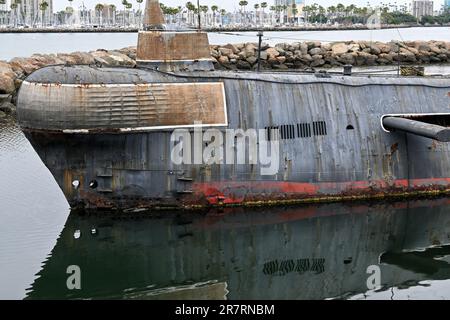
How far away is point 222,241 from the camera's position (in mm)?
23609

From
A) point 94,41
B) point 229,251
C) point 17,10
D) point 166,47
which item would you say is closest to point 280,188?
point 229,251

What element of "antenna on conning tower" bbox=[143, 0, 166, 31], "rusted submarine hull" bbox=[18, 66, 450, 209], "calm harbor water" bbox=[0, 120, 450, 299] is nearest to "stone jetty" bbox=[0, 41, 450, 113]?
"antenna on conning tower" bbox=[143, 0, 166, 31]

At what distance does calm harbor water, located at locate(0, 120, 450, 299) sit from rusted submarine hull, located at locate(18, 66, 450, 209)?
0.74 metres

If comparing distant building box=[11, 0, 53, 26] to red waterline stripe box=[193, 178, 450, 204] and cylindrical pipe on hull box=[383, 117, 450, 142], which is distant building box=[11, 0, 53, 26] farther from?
red waterline stripe box=[193, 178, 450, 204]

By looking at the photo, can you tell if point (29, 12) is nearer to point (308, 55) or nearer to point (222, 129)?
point (308, 55)

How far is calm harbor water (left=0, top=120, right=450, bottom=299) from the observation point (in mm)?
19984

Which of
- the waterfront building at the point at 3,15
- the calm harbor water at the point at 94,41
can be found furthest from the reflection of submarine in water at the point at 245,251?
the waterfront building at the point at 3,15

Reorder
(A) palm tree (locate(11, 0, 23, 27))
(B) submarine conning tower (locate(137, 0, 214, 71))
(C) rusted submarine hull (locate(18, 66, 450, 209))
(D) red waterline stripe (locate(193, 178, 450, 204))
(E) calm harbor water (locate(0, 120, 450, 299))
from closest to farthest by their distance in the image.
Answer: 1. (E) calm harbor water (locate(0, 120, 450, 299))
2. (C) rusted submarine hull (locate(18, 66, 450, 209))
3. (D) red waterline stripe (locate(193, 178, 450, 204))
4. (B) submarine conning tower (locate(137, 0, 214, 71))
5. (A) palm tree (locate(11, 0, 23, 27))

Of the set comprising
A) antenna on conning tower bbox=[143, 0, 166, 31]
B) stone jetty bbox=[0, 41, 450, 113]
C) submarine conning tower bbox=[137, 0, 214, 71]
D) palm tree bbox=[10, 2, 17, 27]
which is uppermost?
palm tree bbox=[10, 2, 17, 27]

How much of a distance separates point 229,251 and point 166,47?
8422mm

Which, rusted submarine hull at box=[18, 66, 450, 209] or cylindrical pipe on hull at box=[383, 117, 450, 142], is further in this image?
cylindrical pipe on hull at box=[383, 117, 450, 142]

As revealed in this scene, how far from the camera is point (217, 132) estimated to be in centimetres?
2488

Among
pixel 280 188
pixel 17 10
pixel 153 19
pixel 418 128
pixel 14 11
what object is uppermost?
pixel 17 10

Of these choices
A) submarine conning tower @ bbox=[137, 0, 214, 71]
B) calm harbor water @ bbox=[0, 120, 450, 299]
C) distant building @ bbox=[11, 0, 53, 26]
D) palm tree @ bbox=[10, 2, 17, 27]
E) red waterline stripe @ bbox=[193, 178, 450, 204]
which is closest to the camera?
calm harbor water @ bbox=[0, 120, 450, 299]
